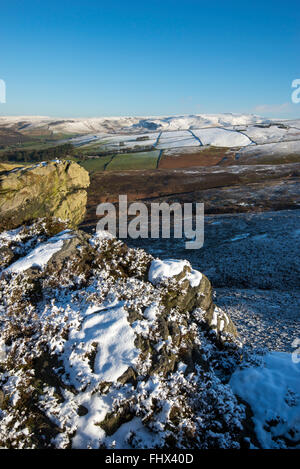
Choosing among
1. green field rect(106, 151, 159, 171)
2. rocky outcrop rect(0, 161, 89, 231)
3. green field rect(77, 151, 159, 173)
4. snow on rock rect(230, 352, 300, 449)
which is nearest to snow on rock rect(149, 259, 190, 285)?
snow on rock rect(230, 352, 300, 449)

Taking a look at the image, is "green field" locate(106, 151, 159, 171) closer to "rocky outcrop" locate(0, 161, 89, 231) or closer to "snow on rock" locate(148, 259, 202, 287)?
"rocky outcrop" locate(0, 161, 89, 231)

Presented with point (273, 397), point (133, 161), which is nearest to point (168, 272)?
point (273, 397)

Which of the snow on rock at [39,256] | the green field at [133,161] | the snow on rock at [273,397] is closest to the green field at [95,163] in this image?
the green field at [133,161]

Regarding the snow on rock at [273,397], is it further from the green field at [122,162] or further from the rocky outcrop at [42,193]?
the green field at [122,162]

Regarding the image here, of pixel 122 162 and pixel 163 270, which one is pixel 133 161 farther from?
pixel 163 270

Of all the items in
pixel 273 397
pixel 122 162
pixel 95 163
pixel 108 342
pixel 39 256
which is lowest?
pixel 273 397

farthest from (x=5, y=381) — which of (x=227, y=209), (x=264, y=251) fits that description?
(x=227, y=209)

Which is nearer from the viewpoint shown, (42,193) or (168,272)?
(168,272)
